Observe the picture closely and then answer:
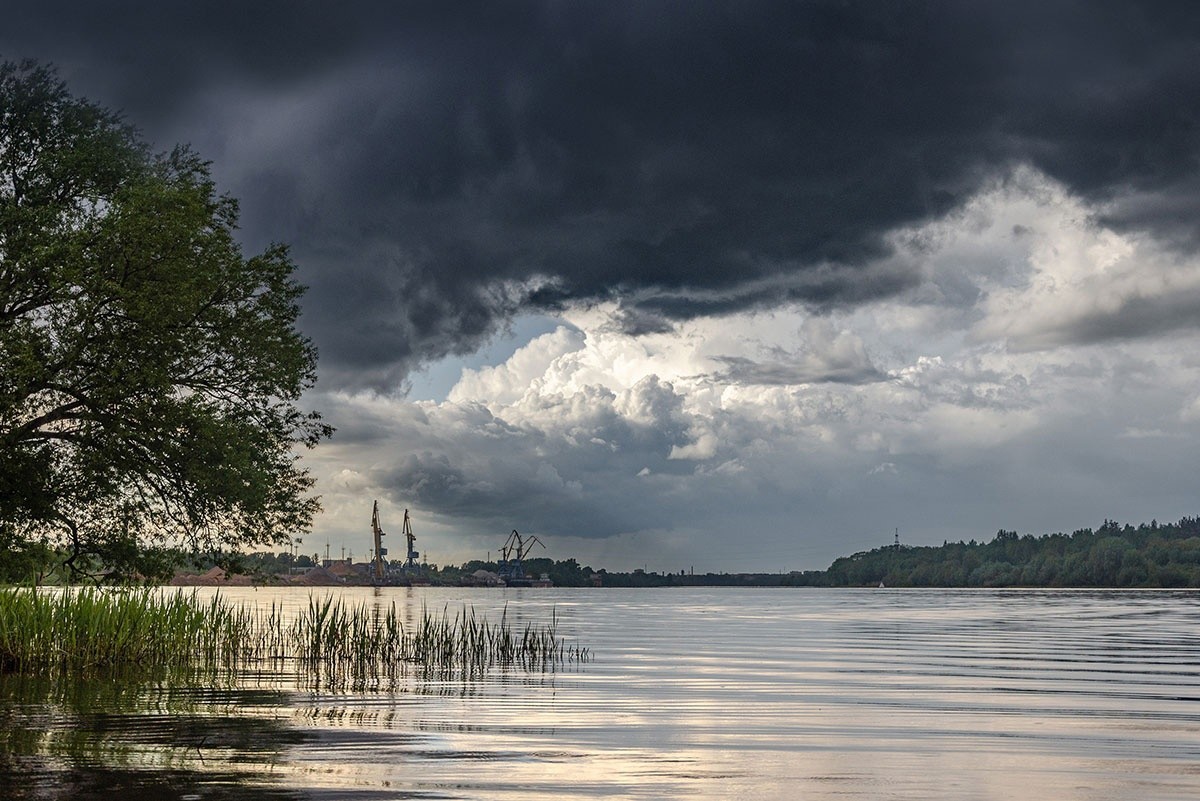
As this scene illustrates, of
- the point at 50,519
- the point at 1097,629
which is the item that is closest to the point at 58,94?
the point at 50,519

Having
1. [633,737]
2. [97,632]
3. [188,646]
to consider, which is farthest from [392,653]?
[633,737]

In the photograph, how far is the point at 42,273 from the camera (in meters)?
36.6

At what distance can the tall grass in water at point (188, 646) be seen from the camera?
30000 mm

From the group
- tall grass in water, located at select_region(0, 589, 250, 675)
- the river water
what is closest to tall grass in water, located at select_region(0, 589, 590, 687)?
tall grass in water, located at select_region(0, 589, 250, 675)

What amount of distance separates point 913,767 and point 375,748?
840cm

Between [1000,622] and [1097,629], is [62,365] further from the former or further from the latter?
[1000,622]

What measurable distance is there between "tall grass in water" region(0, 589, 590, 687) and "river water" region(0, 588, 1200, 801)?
7.57 feet

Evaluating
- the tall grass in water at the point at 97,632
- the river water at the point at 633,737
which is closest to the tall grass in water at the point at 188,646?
the tall grass in water at the point at 97,632

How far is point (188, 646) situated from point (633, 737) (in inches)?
722

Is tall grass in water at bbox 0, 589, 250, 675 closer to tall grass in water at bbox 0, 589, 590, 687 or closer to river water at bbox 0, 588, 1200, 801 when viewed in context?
tall grass in water at bbox 0, 589, 590, 687

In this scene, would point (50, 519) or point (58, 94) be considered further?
point (58, 94)

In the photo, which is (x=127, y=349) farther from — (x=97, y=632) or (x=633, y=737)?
(x=633, y=737)

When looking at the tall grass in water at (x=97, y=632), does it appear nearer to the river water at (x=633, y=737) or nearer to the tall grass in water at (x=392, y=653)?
the river water at (x=633, y=737)

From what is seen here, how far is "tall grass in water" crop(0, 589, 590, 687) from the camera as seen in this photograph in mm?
30000
